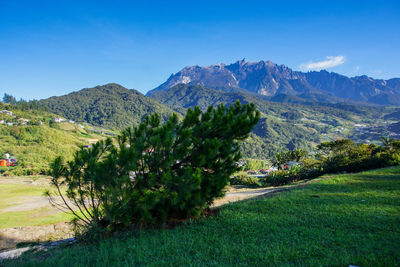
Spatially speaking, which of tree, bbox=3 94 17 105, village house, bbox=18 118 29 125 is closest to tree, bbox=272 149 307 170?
village house, bbox=18 118 29 125

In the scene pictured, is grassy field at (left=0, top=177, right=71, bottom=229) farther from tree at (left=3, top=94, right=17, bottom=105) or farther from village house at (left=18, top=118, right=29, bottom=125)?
tree at (left=3, top=94, right=17, bottom=105)

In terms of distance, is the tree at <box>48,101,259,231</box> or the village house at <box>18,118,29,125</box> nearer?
the tree at <box>48,101,259,231</box>

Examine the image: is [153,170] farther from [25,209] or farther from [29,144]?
[29,144]

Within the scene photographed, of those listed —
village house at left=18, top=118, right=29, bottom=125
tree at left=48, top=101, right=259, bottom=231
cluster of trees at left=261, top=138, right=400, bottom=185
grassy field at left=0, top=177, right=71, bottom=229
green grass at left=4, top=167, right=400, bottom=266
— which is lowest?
grassy field at left=0, top=177, right=71, bottom=229

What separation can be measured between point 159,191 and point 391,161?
75.9ft

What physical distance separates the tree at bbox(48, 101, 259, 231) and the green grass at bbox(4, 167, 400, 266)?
2.57 feet

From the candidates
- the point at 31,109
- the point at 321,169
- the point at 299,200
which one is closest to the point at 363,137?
the point at 321,169

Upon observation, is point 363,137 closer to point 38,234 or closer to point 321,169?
point 321,169

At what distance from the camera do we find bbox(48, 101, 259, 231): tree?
18.9ft

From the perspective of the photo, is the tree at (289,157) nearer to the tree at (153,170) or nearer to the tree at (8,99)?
the tree at (153,170)

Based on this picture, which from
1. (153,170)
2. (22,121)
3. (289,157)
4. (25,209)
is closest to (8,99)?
(22,121)

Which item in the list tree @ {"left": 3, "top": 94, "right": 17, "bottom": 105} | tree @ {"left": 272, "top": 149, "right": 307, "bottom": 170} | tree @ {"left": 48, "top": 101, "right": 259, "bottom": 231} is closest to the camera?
tree @ {"left": 48, "top": 101, "right": 259, "bottom": 231}

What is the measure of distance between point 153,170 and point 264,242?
3.54 metres

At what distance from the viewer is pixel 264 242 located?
512cm
